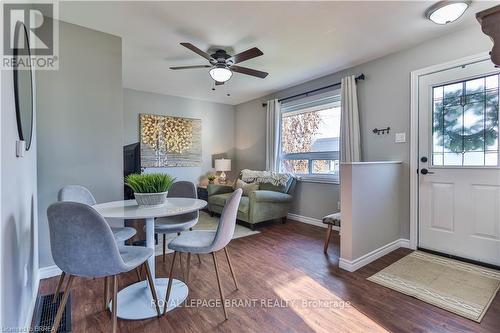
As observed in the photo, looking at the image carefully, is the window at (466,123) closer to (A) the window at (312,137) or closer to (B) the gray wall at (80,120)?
(A) the window at (312,137)

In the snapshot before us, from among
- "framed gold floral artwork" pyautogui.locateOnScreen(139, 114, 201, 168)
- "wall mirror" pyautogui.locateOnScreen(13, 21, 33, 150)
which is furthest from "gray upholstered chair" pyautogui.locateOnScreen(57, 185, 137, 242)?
"framed gold floral artwork" pyautogui.locateOnScreen(139, 114, 201, 168)

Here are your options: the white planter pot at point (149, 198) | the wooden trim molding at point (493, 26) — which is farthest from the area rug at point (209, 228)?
the wooden trim molding at point (493, 26)

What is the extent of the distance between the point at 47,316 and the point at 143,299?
0.63 m

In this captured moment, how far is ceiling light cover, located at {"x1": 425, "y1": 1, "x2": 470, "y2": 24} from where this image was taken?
6.68 feet

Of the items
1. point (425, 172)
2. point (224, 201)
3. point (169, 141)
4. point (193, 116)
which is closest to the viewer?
point (425, 172)

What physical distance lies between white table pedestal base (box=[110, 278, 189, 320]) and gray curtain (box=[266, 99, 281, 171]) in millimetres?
3012

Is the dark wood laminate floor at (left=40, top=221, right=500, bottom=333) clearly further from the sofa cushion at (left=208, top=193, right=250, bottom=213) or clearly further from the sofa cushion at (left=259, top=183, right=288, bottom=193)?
the sofa cushion at (left=259, top=183, right=288, bottom=193)

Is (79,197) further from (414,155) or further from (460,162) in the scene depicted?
(460,162)

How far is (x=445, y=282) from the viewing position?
6.96 ft

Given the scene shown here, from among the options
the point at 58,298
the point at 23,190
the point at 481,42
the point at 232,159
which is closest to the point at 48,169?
the point at 23,190

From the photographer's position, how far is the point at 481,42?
2398 millimetres

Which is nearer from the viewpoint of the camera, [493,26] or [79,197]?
[493,26]

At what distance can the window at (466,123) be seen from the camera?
240 centimetres

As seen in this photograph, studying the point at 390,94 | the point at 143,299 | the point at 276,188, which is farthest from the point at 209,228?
the point at 390,94
